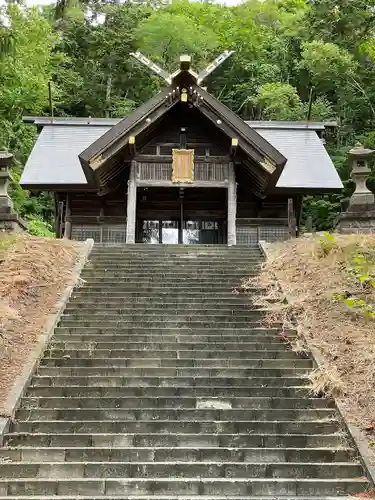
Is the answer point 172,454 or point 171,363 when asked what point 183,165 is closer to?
point 171,363

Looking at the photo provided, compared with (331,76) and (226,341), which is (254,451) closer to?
(226,341)

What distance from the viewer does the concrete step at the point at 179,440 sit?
19.6 ft

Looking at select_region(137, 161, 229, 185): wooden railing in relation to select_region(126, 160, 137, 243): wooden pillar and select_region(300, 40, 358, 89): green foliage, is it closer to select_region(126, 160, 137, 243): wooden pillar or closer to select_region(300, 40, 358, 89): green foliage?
select_region(126, 160, 137, 243): wooden pillar

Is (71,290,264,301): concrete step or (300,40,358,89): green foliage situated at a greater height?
(300,40,358,89): green foliage

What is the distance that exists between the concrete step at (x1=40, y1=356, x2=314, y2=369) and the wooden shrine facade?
306 inches

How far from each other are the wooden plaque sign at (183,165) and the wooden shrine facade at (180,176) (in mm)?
30

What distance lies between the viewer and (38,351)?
7.52 meters

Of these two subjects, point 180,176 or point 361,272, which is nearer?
point 361,272

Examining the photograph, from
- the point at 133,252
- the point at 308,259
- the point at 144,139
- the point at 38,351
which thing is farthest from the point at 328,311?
the point at 144,139

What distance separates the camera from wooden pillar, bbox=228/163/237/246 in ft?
50.4

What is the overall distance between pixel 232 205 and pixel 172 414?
32.6ft

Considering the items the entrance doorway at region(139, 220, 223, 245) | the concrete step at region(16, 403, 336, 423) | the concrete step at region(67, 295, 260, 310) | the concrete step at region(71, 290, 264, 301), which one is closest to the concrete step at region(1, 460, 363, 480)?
the concrete step at region(16, 403, 336, 423)

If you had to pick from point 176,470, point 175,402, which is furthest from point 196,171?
point 176,470

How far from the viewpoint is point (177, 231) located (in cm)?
1864
